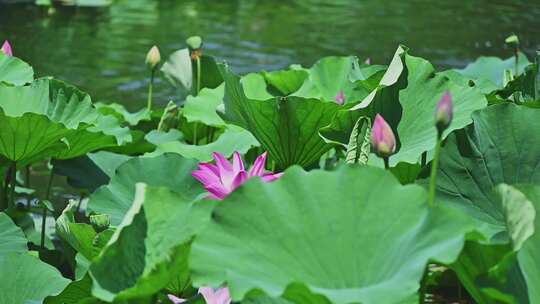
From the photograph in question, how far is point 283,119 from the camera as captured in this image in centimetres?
140

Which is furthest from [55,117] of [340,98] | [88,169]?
[340,98]

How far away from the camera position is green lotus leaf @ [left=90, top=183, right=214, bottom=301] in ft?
2.86

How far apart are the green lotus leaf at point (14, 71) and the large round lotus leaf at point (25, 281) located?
0.72 metres

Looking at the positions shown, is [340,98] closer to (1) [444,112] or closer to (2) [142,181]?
(2) [142,181]

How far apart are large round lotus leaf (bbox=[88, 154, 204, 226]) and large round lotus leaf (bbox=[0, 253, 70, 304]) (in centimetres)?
19

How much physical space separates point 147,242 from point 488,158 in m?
0.41

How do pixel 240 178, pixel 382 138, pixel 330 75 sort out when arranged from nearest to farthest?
pixel 382 138 < pixel 240 178 < pixel 330 75

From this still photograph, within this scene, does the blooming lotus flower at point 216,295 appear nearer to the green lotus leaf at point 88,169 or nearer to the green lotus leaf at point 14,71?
the green lotus leaf at point 88,169

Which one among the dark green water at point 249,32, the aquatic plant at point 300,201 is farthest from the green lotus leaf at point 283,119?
the dark green water at point 249,32

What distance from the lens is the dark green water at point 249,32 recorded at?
4898 millimetres

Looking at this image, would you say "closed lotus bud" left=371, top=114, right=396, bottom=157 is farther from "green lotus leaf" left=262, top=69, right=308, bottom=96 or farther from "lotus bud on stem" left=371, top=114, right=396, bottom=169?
"green lotus leaf" left=262, top=69, right=308, bottom=96

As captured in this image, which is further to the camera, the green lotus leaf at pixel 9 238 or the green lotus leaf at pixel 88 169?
the green lotus leaf at pixel 88 169

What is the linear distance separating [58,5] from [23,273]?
20.2 ft

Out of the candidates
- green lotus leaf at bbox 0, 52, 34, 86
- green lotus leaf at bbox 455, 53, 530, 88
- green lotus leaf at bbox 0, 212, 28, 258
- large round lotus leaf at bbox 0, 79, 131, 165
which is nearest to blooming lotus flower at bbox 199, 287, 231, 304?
green lotus leaf at bbox 0, 212, 28, 258
